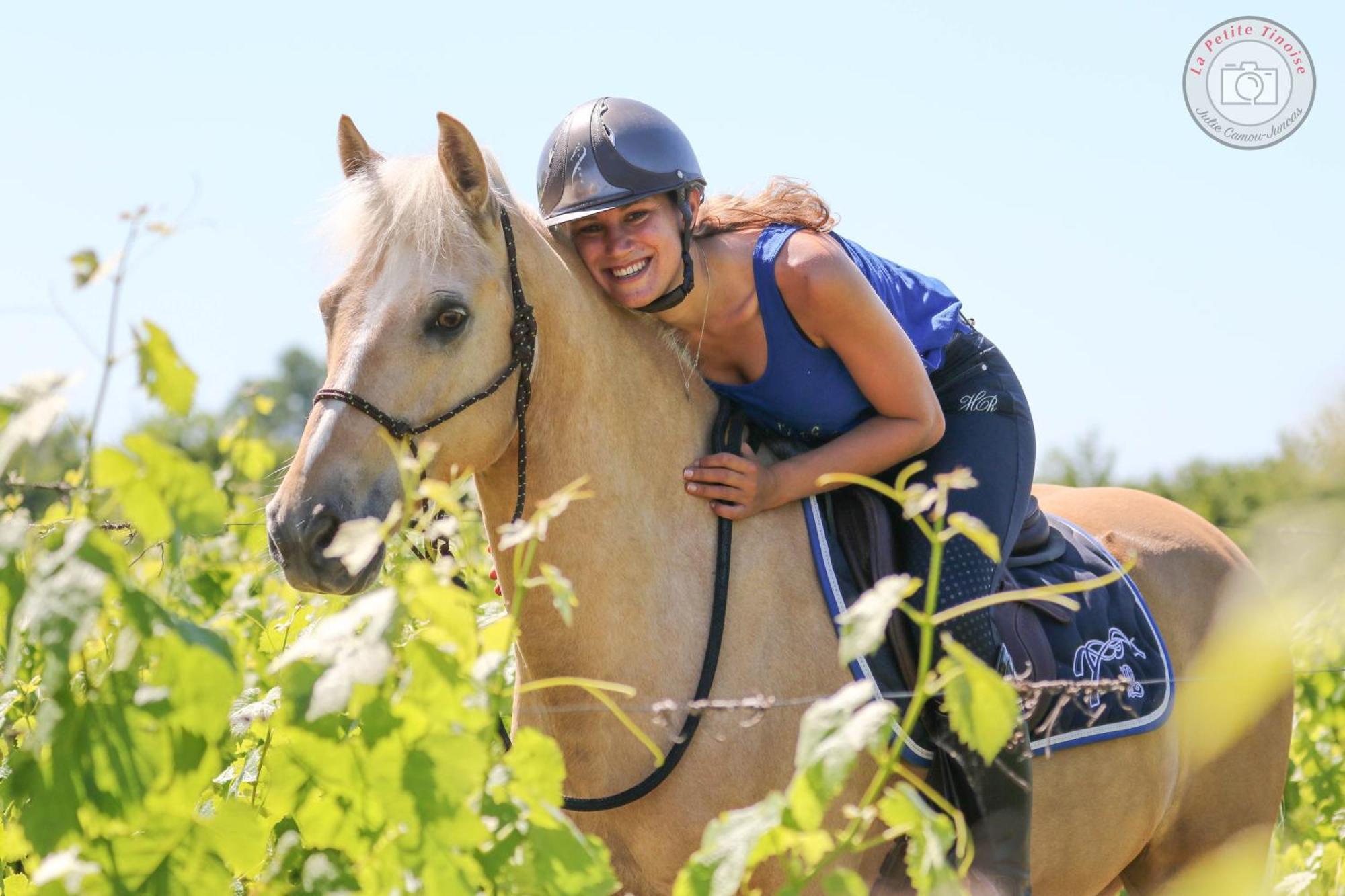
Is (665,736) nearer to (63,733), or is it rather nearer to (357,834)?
(357,834)

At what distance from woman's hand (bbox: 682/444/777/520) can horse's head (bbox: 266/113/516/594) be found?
1.57ft

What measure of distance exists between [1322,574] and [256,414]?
5.58 m

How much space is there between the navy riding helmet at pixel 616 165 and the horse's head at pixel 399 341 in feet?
0.73

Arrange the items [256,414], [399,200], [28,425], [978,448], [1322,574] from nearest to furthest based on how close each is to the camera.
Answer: [28,425] < [1322,574] < [399,200] < [978,448] < [256,414]

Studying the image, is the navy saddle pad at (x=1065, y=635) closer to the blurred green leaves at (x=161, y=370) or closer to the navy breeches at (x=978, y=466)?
the navy breeches at (x=978, y=466)

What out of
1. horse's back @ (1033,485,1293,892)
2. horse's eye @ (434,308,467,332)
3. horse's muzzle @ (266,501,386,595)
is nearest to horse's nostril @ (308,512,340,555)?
horse's muzzle @ (266,501,386,595)

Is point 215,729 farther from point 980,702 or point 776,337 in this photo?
point 776,337

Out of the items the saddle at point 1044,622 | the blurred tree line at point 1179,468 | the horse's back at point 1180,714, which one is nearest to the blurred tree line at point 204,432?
the blurred tree line at point 1179,468

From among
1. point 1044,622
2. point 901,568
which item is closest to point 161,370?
point 901,568

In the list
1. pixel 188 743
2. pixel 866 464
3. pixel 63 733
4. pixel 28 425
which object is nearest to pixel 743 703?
pixel 188 743

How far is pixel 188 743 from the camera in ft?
4.35

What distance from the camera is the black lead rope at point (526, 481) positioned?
2605 millimetres

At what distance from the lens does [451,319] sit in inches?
103

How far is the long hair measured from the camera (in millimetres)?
3270
